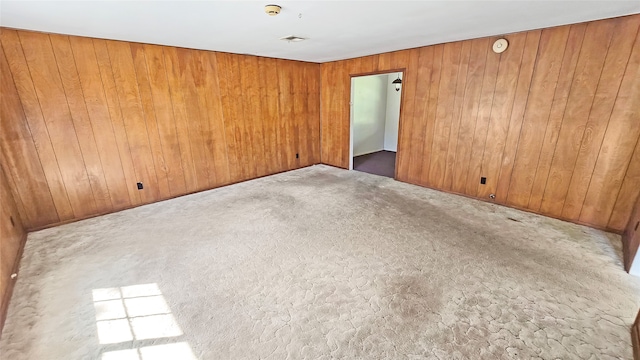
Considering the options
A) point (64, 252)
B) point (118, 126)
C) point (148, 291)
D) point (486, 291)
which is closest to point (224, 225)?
point (148, 291)

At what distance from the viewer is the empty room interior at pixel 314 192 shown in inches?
65.0

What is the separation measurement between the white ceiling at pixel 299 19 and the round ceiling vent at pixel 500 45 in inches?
5.7

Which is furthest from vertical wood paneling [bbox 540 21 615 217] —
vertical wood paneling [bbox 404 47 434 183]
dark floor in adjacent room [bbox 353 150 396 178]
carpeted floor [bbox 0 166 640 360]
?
dark floor in adjacent room [bbox 353 150 396 178]

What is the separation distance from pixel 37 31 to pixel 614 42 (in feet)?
18.3

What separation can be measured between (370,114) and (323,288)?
5223 mm

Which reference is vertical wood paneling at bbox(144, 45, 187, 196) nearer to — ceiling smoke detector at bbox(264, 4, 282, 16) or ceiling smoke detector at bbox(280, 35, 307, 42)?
ceiling smoke detector at bbox(280, 35, 307, 42)

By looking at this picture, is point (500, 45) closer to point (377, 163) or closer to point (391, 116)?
point (377, 163)

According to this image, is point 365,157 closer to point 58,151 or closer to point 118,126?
point 118,126

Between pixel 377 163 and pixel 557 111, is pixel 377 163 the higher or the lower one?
the lower one

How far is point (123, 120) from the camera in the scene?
10.7ft

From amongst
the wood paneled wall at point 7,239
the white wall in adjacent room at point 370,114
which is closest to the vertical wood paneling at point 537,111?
the white wall in adjacent room at point 370,114

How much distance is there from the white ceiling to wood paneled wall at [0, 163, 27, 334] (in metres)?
1.57

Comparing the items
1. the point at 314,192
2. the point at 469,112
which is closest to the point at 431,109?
the point at 469,112

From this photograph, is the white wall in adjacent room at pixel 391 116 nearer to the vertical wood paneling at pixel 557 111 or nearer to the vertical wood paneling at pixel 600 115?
the vertical wood paneling at pixel 557 111
